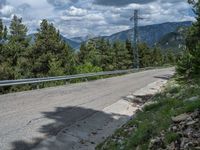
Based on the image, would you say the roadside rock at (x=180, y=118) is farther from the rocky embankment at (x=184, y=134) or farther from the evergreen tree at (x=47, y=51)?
the evergreen tree at (x=47, y=51)

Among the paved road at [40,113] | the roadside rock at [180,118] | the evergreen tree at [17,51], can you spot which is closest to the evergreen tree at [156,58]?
the evergreen tree at [17,51]

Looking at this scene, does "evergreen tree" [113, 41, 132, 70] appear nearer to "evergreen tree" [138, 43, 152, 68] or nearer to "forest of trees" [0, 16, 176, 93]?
"evergreen tree" [138, 43, 152, 68]

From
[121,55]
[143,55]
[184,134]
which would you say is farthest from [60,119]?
[143,55]

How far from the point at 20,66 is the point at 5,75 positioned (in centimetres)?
947

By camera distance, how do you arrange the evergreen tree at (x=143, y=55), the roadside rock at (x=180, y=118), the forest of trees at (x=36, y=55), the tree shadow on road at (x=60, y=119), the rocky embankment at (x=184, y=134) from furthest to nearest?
the evergreen tree at (x=143, y=55) < the forest of trees at (x=36, y=55) < the tree shadow on road at (x=60, y=119) < the roadside rock at (x=180, y=118) < the rocky embankment at (x=184, y=134)

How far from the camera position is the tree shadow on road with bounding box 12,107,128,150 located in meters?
10.3

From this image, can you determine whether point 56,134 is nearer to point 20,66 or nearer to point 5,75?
point 5,75

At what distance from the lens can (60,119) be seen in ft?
45.7

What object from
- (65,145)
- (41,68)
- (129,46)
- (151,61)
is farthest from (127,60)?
(65,145)

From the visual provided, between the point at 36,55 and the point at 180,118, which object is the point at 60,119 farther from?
the point at 36,55

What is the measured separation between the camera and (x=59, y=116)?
14.4 meters

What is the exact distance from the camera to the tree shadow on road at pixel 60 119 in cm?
1033

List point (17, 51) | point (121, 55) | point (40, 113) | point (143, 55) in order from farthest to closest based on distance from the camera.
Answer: point (143, 55) < point (121, 55) < point (17, 51) < point (40, 113)

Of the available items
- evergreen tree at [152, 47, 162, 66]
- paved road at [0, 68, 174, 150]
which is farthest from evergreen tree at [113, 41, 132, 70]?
paved road at [0, 68, 174, 150]
